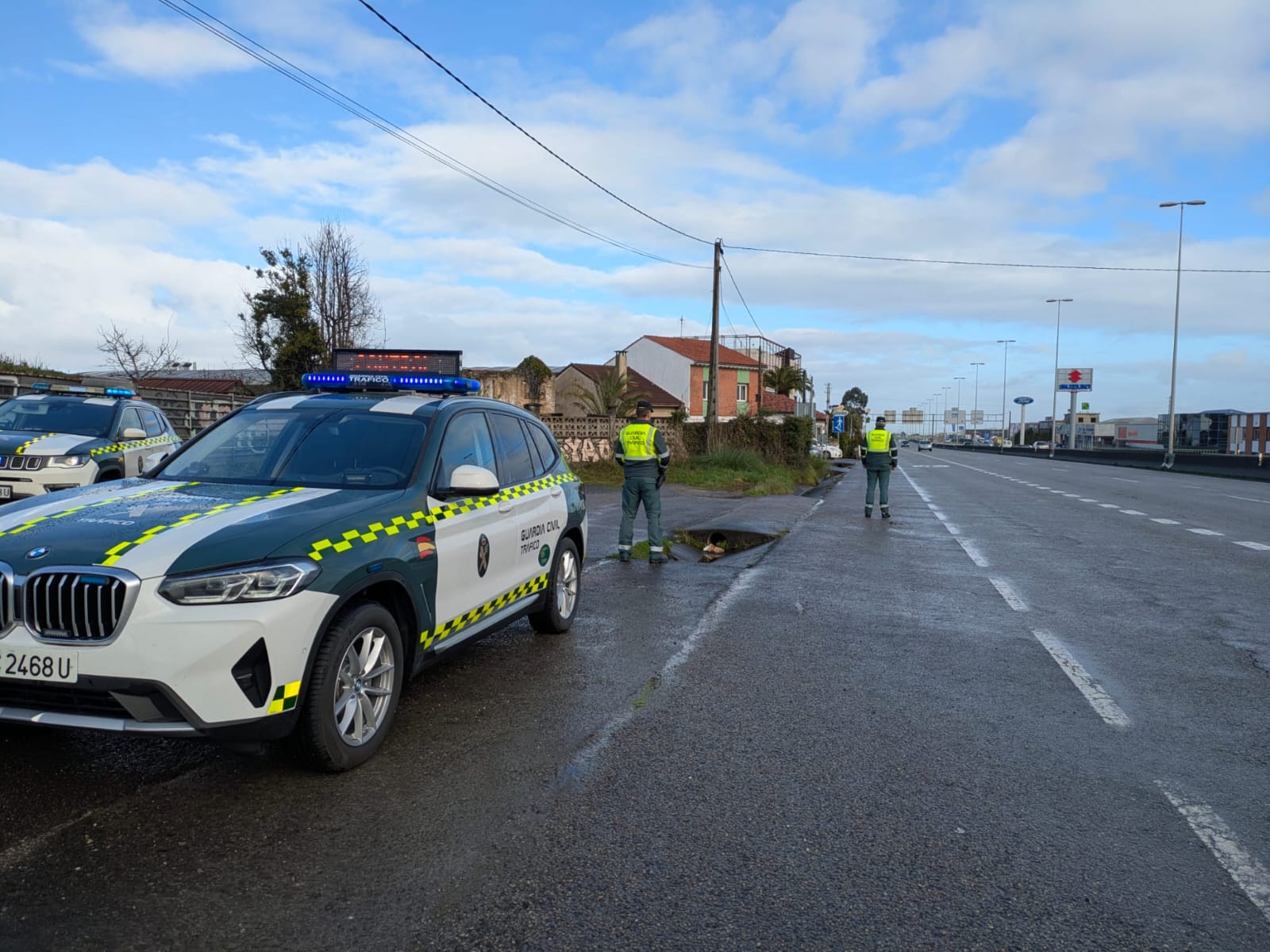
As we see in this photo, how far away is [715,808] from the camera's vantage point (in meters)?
3.88

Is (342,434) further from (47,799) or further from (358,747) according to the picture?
(47,799)

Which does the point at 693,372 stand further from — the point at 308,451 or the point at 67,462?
the point at 308,451

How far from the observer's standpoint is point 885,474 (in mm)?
17141

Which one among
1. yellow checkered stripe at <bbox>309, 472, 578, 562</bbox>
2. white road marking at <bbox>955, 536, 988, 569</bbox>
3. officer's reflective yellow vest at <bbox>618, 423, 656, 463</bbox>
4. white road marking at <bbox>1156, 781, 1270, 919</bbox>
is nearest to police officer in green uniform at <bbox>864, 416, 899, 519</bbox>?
white road marking at <bbox>955, 536, 988, 569</bbox>

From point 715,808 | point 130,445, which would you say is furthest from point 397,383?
point 130,445

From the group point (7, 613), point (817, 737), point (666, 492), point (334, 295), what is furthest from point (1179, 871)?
point (334, 295)

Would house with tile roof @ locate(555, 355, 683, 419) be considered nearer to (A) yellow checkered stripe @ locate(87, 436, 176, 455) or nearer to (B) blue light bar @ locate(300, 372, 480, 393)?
(A) yellow checkered stripe @ locate(87, 436, 176, 455)

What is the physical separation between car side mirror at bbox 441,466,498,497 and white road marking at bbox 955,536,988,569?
7.56 meters

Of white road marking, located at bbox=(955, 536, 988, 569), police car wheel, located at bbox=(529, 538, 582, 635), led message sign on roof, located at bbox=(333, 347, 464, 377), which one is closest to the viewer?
police car wheel, located at bbox=(529, 538, 582, 635)

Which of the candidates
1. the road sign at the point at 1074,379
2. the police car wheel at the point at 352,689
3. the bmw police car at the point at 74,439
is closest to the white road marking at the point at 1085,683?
the police car wheel at the point at 352,689

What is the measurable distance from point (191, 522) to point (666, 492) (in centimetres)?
1807

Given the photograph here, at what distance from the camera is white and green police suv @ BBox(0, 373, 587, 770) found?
11.7 feet

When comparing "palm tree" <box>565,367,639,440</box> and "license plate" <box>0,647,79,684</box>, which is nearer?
"license plate" <box>0,647,79,684</box>

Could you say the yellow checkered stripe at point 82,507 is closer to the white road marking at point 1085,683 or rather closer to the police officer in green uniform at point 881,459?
the white road marking at point 1085,683
